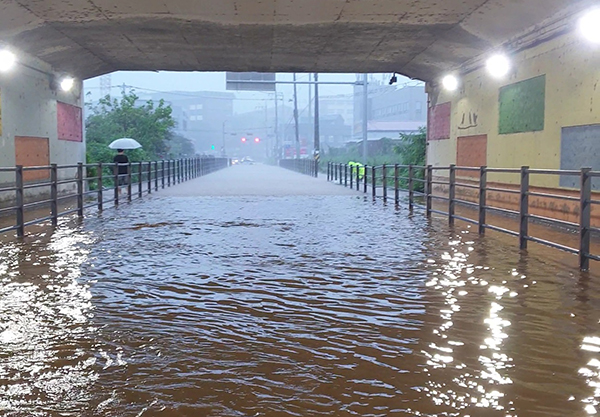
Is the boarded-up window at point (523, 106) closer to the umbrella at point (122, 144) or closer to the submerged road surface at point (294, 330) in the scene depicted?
the submerged road surface at point (294, 330)

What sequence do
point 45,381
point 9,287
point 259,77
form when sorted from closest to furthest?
point 45,381 → point 9,287 → point 259,77

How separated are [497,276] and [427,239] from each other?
2989 millimetres

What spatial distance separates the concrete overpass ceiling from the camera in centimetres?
1205

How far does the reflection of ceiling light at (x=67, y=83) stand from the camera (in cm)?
1839

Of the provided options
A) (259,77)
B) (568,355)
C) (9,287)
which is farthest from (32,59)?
(259,77)

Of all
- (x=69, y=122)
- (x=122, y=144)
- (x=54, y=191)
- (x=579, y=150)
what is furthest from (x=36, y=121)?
(x=579, y=150)

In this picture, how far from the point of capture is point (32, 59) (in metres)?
15.6

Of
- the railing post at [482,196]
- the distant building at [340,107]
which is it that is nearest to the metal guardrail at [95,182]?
the railing post at [482,196]

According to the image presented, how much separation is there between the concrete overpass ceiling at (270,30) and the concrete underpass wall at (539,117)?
67 cm

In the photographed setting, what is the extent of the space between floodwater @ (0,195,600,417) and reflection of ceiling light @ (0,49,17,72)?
609 cm

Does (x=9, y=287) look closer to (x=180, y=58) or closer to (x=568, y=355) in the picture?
(x=568, y=355)

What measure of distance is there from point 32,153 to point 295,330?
43.0 feet

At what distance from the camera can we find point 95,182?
25656mm

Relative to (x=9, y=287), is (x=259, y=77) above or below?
above
